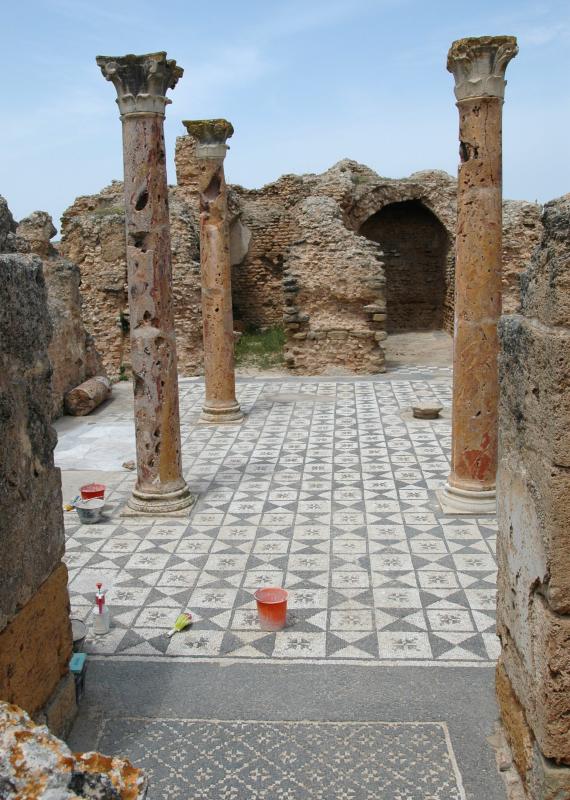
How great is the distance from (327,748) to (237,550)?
9.34 ft

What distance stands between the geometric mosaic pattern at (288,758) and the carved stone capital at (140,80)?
5.15 m

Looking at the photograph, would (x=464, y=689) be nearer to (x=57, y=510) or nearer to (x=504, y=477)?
(x=504, y=477)

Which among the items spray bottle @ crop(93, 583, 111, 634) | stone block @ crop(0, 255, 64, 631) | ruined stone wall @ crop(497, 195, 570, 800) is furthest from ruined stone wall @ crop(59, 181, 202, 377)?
ruined stone wall @ crop(497, 195, 570, 800)

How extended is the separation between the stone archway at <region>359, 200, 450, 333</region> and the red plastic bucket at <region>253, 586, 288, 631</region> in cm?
1593

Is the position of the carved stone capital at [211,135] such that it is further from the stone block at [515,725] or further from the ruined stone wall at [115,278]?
the stone block at [515,725]

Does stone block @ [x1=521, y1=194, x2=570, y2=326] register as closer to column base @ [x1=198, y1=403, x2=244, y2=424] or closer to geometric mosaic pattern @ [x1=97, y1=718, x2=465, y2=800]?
geometric mosaic pattern @ [x1=97, y1=718, x2=465, y2=800]

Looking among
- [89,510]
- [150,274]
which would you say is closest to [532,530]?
[150,274]

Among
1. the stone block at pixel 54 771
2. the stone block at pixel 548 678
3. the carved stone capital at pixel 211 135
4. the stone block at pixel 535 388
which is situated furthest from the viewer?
the carved stone capital at pixel 211 135

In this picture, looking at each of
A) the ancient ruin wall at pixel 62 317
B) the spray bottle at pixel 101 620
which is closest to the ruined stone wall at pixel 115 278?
the ancient ruin wall at pixel 62 317

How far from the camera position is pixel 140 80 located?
704cm

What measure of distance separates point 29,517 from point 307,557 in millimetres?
3233

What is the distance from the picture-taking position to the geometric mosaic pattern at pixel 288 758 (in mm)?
3652

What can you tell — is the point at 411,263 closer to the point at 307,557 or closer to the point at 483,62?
the point at 483,62

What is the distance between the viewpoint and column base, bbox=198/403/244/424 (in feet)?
36.6
